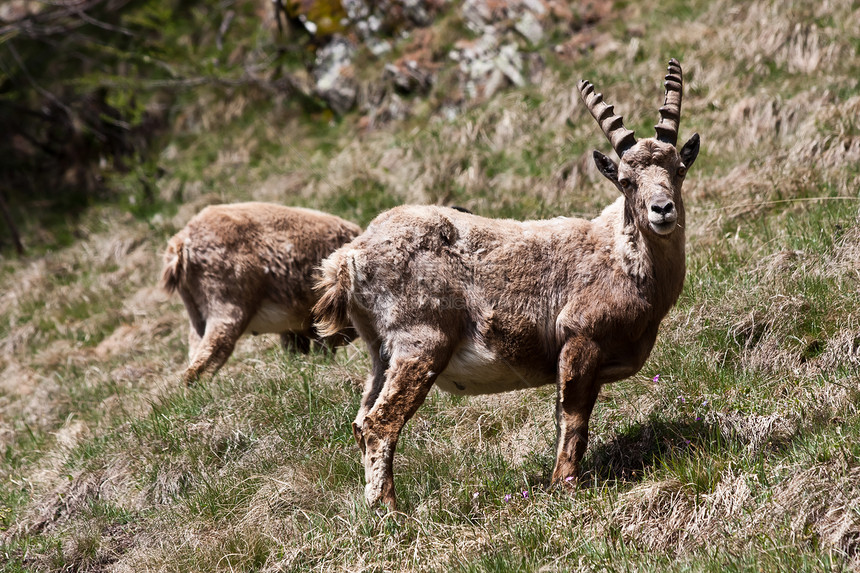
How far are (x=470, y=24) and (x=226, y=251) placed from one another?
782 cm

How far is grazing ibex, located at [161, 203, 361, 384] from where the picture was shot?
7816 millimetres

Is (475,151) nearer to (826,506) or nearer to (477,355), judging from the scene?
(477,355)

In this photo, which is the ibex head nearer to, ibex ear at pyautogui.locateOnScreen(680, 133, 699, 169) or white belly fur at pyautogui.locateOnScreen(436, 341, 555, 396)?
ibex ear at pyautogui.locateOnScreen(680, 133, 699, 169)

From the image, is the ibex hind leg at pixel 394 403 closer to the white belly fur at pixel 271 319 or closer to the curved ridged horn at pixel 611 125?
the curved ridged horn at pixel 611 125

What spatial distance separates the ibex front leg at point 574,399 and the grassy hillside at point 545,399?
0.20 m

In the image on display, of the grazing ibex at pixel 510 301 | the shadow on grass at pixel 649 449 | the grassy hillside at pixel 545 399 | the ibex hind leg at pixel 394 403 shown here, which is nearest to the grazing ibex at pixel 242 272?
the grassy hillside at pixel 545 399

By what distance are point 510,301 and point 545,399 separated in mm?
1460

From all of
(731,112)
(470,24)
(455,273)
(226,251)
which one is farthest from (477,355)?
(470,24)

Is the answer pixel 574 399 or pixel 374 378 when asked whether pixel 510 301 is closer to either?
pixel 574 399

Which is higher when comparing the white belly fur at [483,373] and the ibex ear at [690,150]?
the ibex ear at [690,150]

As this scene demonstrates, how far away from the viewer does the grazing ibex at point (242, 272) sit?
7816 millimetres

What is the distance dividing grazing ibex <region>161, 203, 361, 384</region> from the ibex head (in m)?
3.63

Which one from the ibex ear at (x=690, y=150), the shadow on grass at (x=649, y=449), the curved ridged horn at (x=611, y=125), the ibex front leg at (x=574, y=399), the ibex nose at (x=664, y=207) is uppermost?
the curved ridged horn at (x=611, y=125)

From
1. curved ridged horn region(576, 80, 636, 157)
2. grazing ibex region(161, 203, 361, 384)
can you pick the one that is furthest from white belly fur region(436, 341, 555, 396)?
grazing ibex region(161, 203, 361, 384)
